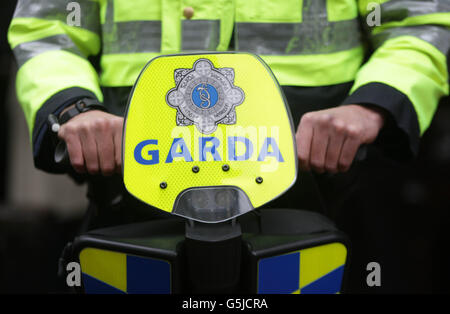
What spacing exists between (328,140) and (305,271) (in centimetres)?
21

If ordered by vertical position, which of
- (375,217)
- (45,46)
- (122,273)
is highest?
(45,46)

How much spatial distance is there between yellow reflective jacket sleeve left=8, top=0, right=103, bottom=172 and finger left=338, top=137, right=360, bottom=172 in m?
0.44

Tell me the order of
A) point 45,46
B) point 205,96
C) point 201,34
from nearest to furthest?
1. point 205,96
2. point 201,34
3. point 45,46

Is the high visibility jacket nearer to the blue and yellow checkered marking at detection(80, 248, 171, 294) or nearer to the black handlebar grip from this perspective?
the black handlebar grip

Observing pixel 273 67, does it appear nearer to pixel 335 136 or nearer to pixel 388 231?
pixel 335 136

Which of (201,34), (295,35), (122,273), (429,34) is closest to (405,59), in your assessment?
(429,34)

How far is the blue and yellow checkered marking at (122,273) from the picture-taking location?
787 mm

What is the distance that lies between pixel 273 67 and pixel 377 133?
211 millimetres

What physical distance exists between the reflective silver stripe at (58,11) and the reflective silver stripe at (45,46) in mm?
45

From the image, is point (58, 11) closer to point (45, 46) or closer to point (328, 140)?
point (45, 46)

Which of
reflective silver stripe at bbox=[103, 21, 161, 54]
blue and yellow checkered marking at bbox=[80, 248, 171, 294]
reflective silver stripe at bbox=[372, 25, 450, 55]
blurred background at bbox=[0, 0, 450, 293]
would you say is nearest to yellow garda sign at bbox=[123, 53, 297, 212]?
blue and yellow checkered marking at bbox=[80, 248, 171, 294]

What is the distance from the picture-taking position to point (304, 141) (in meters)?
0.77

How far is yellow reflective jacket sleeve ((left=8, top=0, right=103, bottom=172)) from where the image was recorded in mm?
936

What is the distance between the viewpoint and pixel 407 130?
888 millimetres
